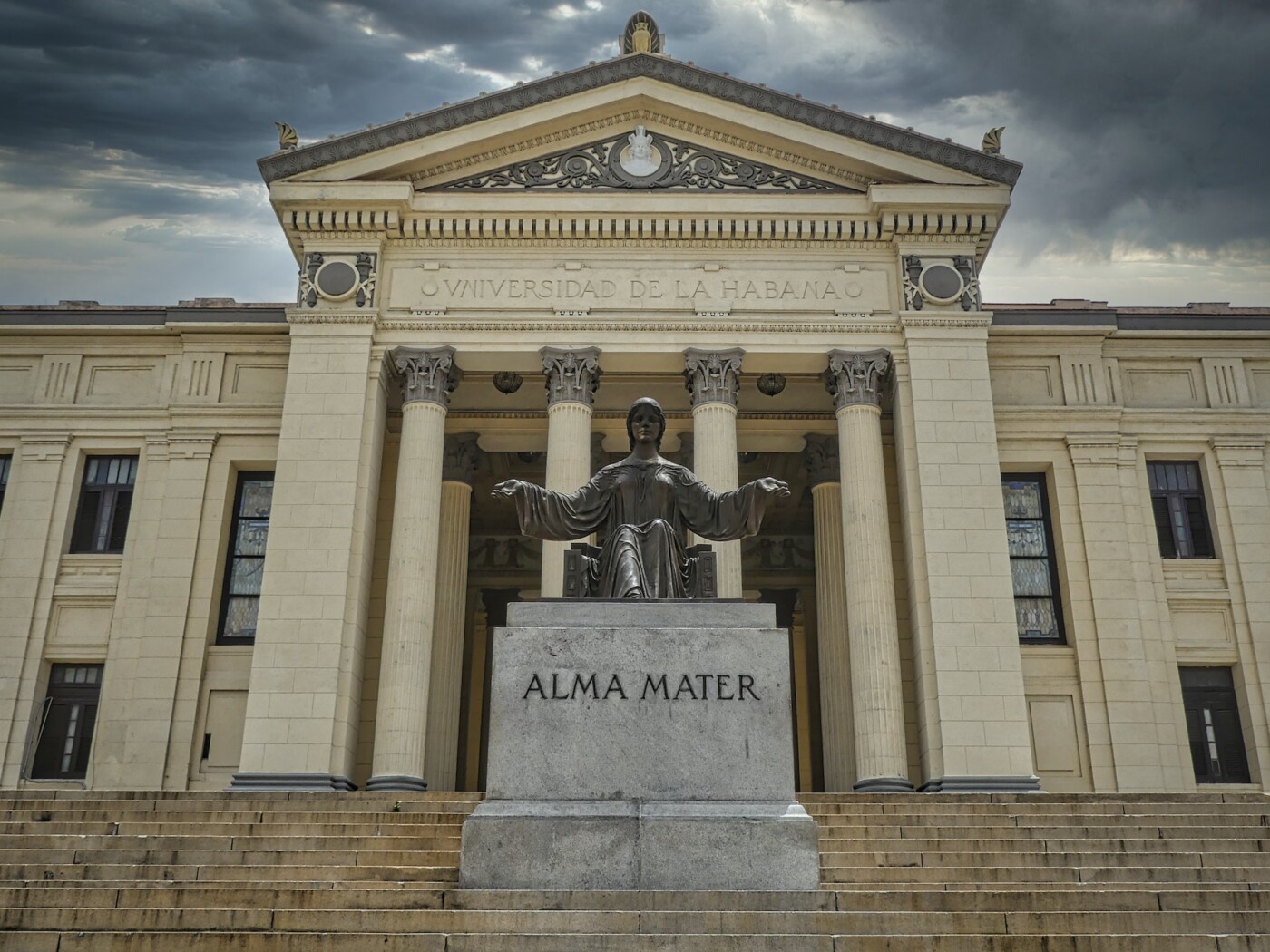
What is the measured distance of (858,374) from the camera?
90.2ft

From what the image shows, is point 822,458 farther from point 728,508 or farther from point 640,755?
point 640,755

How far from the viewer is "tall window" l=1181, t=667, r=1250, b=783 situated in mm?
27391

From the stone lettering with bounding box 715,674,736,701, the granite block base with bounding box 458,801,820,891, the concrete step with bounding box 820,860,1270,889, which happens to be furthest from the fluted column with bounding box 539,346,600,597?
the granite block base with bounding box 458,801,820,891

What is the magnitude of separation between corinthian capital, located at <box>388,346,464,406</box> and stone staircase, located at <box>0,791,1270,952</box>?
9.74m

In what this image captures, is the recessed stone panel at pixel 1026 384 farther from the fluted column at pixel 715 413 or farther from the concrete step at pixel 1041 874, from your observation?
the concrete step at pixel 1041 874

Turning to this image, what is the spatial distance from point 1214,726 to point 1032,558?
5.25 meters

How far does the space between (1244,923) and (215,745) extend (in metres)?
21.2

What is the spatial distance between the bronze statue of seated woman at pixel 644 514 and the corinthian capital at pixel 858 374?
46.1ft

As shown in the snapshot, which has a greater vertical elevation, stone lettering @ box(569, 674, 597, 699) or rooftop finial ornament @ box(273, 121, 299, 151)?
rooftop finial ornament @ box(273, 121, 299, 151)

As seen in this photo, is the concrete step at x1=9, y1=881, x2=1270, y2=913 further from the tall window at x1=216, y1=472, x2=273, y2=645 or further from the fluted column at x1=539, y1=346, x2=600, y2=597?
the tall window at x1=216, y1=472, x2=273, y2=645

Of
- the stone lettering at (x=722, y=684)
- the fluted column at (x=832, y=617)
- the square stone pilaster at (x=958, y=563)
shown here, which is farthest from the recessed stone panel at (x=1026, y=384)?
the stone lettering at (x=722, y=684)

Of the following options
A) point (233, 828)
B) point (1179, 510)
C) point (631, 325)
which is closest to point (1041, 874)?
→ point (233, 828)

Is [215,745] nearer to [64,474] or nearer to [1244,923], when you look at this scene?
[64,474]

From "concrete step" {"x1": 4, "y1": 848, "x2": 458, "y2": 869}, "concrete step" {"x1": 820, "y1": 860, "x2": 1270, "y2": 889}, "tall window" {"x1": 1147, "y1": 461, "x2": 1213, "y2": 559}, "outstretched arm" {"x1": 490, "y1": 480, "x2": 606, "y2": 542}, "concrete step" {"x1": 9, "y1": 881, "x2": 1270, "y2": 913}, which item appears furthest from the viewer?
"tall window" {"x1": 1147, "y1": 461, "x2": 1213, "y2": 559}
